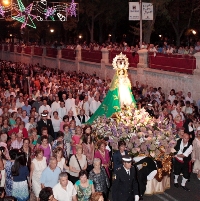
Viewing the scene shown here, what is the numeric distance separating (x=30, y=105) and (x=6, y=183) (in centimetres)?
828

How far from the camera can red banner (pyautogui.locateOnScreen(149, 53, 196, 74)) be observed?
65.8 feet

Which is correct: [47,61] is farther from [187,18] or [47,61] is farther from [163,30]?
[163,30]

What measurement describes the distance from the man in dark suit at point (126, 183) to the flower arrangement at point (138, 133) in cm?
213

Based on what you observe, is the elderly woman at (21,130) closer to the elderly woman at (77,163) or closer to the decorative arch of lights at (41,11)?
the elderly woman at (77,163)

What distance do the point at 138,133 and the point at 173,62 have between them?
10821mm

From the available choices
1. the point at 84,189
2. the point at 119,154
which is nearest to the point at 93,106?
the point at 119,154

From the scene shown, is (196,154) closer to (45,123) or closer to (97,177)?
(97,177)

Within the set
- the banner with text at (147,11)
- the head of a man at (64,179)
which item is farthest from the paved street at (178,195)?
the banner with text at (147,11)

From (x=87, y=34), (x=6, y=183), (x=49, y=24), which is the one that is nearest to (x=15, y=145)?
(x=6, y=183)

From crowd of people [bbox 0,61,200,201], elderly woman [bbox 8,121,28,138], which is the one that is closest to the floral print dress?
crowd of people [bbox 0,61,200,201]

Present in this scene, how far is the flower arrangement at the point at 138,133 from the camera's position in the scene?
10.8 meters

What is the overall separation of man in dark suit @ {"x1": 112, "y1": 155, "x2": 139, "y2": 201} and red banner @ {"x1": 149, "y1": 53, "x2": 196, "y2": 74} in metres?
12.0

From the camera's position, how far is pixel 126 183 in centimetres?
854

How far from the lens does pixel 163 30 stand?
180 ft
